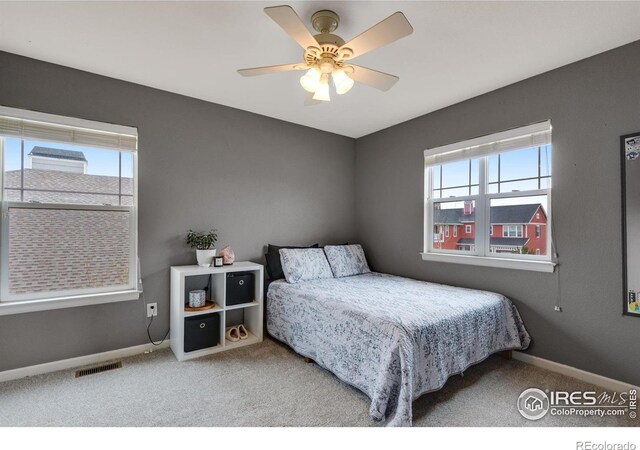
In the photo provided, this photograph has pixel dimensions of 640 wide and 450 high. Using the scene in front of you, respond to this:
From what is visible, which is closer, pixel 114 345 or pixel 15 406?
pixel 15 406

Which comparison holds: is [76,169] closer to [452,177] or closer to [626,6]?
[452,177]

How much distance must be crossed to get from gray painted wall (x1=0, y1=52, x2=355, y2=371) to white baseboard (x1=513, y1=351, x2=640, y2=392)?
7.75ft

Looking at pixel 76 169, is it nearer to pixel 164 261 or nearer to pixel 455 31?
pixel 164 261

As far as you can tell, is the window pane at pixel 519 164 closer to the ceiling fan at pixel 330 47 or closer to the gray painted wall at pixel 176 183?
the ceiling fan at pixel 330 47

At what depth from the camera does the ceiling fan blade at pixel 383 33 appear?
1.36m

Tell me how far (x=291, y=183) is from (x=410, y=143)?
4.87 feet

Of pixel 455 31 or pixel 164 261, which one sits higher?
pixel 455 31

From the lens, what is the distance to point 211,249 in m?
2.86

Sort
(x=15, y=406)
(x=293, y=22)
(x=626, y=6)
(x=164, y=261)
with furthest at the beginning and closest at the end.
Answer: (x=164, y=261) < (x=15, y=406) < (x=626, y=6) < (x=293, y=22)

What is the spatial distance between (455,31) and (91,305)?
3.40 m

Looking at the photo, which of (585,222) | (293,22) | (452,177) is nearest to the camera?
(293,22)

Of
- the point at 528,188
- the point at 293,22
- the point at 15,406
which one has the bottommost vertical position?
the point at 15,406

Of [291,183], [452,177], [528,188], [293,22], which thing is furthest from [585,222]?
[291,183]

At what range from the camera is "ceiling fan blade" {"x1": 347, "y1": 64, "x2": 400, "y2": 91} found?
5.99ft
